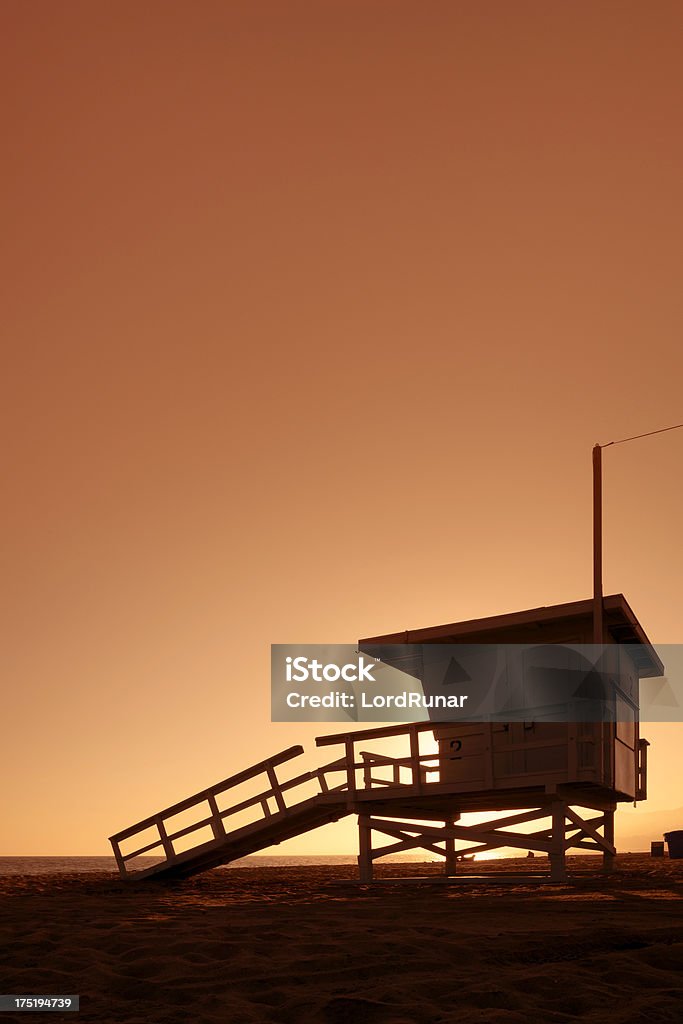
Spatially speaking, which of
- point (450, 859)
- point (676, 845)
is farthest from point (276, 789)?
point (676, 845)

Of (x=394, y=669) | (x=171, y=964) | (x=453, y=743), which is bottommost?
(x=171, y=964)

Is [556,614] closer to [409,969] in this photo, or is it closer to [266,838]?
[266,838]

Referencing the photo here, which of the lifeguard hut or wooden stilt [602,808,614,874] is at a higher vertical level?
the lifeguard hut

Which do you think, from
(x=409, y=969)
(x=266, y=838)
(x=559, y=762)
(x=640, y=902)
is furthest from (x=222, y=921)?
(x=266, y=838)

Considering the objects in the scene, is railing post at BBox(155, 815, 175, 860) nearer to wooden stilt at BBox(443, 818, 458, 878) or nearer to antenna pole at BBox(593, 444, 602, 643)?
wooden stilt at BBox(443, 818, 458, 878)

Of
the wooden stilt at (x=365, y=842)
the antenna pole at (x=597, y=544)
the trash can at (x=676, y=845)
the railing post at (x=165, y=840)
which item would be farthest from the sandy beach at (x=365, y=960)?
the trash can at (x=676, y=845)

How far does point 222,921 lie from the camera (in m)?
10.4

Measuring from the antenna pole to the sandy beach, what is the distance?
542 cm

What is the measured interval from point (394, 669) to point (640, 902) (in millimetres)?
9740

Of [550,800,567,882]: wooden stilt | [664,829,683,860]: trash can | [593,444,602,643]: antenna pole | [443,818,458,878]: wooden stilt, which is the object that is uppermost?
[593,444,602,643]: antenna pole

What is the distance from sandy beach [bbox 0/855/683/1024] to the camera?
6.00 meters

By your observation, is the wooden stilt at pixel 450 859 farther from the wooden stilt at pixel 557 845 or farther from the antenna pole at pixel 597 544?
the antenna pole at pixel 597 544

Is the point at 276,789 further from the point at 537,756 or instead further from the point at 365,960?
the point at 365,960

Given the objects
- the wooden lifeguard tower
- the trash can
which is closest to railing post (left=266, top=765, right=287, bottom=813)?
the wooden lifeguard tower
